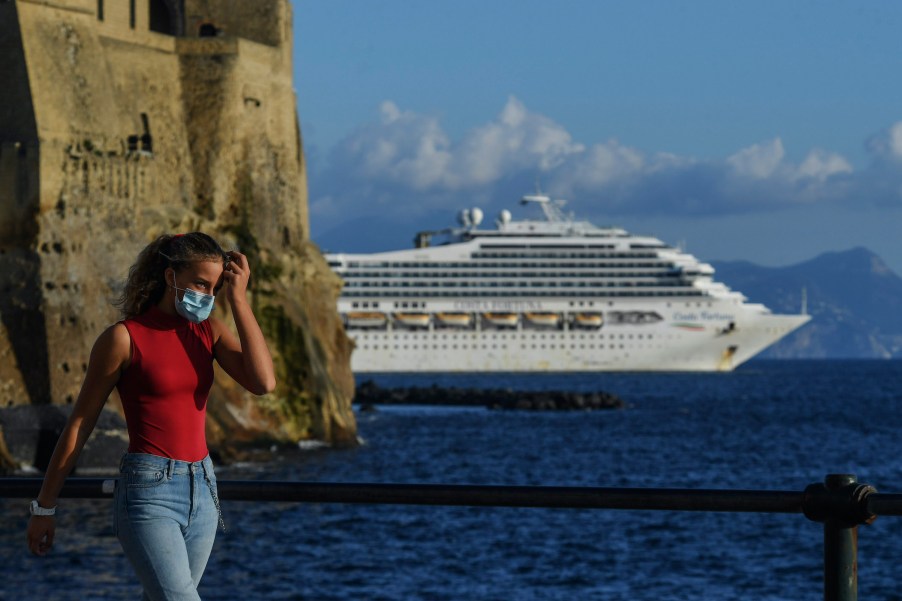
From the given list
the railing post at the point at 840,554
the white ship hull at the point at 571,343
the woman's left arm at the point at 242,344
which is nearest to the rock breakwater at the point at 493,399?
the white ship hull at the point at 571,343

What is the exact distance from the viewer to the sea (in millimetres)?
18188

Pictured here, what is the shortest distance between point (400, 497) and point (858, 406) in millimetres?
67612

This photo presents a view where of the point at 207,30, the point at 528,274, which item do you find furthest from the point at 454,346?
the point at 207,30

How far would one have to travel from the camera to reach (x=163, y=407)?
3846 mm

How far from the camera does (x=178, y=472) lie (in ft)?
12.6

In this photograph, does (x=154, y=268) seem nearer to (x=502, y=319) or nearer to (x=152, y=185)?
(x=152, y=185)

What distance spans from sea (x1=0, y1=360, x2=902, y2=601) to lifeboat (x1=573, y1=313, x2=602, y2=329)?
5049 cm

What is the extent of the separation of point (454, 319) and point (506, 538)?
73116mm

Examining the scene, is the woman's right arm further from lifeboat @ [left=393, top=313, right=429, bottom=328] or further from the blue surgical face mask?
lifeboat @ [left=393, top=313, right=429, bottom=328]

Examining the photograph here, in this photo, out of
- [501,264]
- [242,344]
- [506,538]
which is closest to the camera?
[242,344]

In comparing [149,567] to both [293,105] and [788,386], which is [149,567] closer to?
[293,105]

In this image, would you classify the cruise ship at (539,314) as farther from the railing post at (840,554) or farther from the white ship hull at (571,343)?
the railing post at (840,554)

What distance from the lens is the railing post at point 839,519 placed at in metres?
3.75

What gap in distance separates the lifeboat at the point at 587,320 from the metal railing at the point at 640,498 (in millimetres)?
91022
